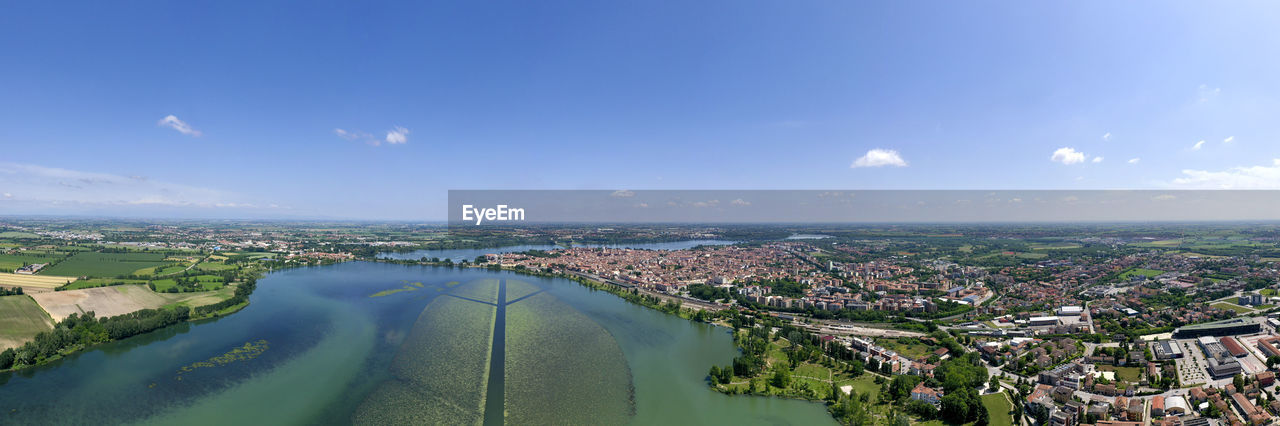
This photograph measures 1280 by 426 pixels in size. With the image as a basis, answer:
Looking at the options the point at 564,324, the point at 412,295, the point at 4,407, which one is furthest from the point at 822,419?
the point at 412,295

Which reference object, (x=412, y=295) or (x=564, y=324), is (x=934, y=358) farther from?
(x=412, y=295)

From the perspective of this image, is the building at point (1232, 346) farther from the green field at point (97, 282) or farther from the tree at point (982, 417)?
the green field at point (97, 282)

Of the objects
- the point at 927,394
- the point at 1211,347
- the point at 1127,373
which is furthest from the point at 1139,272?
the point at 927,394

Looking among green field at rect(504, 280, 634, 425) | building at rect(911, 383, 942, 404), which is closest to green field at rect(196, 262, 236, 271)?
green field at rect(504, 280, 634, 425)

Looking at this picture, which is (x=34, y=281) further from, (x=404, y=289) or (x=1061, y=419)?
(x=1061, y=419)

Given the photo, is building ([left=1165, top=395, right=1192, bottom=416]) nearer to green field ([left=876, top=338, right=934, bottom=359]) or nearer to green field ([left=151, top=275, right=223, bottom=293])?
green field ([left=876, top=338, right=934, bottom=359])

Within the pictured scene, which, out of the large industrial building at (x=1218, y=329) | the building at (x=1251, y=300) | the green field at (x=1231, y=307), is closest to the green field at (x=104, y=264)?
the large industrial building at (x=1218, y=329)
